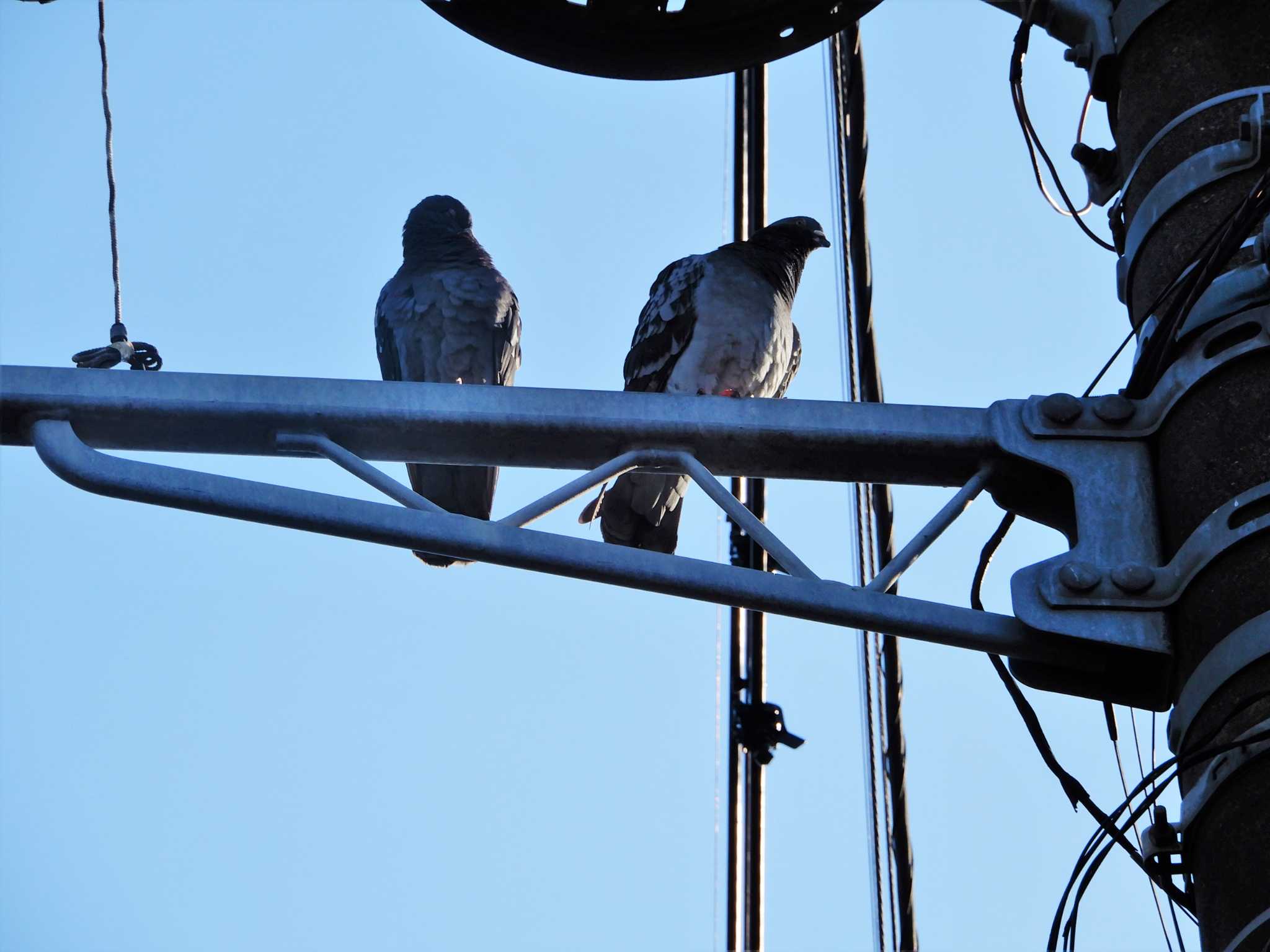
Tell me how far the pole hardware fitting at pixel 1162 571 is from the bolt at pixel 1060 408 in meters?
0.28

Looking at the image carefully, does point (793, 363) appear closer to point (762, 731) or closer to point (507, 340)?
point (507, 340)

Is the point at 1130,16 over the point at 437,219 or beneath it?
beneath

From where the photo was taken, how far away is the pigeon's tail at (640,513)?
5.86m

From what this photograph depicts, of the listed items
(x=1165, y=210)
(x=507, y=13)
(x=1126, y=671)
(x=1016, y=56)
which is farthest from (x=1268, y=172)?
(x=507, y=13)

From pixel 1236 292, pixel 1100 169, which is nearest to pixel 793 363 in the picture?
pixel 1100 169

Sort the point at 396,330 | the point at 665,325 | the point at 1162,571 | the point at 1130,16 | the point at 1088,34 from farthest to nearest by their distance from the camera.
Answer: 1. the point at 396,330
2. the point at 665,325
3. the point at 1088,34
4. the point at 1130,16
5. the point at 1162,571

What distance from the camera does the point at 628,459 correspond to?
9.37 ft

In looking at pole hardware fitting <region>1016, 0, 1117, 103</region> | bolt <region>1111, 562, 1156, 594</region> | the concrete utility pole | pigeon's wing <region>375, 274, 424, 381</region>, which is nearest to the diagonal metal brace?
bolt <region>1111, 562, 1156, 594</region>

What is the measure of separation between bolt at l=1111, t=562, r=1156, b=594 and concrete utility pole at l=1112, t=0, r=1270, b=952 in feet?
0.19

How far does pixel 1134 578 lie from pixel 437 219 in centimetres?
496

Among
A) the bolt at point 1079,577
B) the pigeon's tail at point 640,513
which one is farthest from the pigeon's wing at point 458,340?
the bolt at point 1079,577

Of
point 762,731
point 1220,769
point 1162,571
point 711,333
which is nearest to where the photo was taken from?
point 1220,769

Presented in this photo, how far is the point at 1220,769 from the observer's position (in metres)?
2.25

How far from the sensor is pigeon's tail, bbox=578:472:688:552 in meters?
5.86
